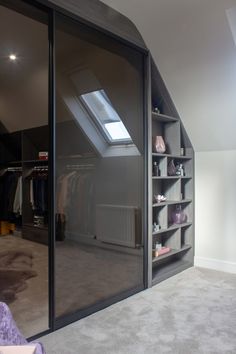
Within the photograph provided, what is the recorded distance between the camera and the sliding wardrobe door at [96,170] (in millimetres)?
2602

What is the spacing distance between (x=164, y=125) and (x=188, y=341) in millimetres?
2505

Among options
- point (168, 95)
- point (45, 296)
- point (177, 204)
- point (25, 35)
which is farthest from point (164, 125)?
point (45, 296)

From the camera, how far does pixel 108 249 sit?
316 centimetres

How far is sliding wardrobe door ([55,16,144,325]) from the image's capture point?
2.60 metres

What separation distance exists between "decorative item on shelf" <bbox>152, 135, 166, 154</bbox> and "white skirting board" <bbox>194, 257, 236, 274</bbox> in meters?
1.48

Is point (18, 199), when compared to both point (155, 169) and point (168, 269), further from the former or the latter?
point (168, 269)

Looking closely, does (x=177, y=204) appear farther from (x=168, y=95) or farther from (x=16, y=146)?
(x=16, y=146)

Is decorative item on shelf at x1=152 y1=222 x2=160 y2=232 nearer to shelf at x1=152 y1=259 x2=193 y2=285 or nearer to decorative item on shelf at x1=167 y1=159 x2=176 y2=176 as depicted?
Answer: shelf at x1=152 y1=259 x2=193 y2=285

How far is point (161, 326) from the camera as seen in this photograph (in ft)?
8.11

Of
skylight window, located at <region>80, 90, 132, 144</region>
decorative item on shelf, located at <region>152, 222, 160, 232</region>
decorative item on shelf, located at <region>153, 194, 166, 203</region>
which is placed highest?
skylight window, located at <region>80, 90, 132, 144</region>

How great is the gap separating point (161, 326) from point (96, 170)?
1416 mm

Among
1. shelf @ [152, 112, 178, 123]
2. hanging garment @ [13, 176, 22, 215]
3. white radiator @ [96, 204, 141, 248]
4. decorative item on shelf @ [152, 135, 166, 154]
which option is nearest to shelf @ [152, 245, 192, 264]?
white radiator @ [96, 204, 141, 248]

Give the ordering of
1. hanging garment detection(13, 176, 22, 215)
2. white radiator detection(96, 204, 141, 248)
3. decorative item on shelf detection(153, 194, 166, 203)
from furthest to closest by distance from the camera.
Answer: hanging garment detection(13, 176, 22, 215) < decorative item on shelf detection(153, 194, 166, 203) < white radiator detection(96, 204, 141, 248)

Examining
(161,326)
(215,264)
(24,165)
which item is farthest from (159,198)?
(24,165)
